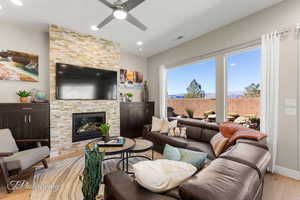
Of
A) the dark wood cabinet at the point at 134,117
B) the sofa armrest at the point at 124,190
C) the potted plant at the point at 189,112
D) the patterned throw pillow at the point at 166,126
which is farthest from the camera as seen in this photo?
the dark wood cabinet at the point at 134,117

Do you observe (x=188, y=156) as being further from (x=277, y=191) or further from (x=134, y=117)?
(x=134, y=117)

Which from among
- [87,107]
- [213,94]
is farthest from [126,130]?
[213,94]

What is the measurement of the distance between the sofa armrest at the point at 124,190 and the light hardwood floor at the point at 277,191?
1589mm

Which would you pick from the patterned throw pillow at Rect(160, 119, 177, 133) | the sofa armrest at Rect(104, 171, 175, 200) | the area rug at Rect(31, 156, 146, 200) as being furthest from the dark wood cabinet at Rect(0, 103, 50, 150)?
the sofa armrest at Rect(104, 171, 175, 200)

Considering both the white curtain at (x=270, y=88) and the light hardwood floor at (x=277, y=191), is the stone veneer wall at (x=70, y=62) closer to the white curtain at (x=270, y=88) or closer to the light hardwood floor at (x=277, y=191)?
the light hardwood floor at (x=277, y=191)

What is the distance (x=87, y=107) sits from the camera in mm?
Result: 3877

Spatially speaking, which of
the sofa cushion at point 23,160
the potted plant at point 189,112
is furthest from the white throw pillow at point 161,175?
the potted plant at point 189,112

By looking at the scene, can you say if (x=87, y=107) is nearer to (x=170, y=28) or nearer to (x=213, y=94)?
(x=170, y=28)

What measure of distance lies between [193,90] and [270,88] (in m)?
1.97

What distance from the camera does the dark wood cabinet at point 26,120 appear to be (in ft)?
9.52

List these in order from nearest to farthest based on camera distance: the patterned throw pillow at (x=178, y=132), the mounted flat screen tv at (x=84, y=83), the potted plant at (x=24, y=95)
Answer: the potted plant at (x=24, y=95) < the patterned throw pillow at (x=178, y=132) < the mounted flat screen tv at (x=84, y=83)

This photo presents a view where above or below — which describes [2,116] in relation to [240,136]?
above

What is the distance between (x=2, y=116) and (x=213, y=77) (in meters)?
4.80

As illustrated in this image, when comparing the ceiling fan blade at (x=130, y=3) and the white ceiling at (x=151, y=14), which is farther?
the white ceiling at (x=151, y=14)
